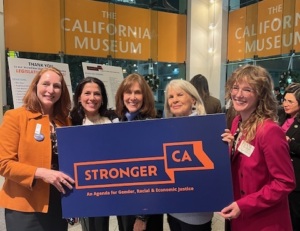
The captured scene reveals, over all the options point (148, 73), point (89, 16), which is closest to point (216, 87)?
point (148, 73)

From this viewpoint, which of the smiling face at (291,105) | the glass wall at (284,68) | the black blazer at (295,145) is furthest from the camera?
the glass wall at (284,68)

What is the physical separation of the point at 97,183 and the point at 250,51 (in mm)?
6640

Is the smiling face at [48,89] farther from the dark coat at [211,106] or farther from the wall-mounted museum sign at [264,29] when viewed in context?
the wall-mounted museum sign at [264,29]

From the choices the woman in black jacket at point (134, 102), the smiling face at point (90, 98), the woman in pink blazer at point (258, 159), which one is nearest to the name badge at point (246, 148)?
the woman in pink blazer at point (258, 159)

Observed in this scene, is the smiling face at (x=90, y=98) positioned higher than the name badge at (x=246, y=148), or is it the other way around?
the smiling face at (x=90, y=98)

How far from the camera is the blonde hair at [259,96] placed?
1.36 m

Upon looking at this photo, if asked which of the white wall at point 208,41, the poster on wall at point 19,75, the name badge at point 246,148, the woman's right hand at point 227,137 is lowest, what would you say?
the name badge at point 246,148

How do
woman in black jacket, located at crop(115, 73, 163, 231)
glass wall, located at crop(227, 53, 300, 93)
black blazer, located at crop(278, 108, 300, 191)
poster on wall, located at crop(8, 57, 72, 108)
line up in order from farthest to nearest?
glass wall, located at crop(227, 53, 300, 93) → poster on wall, located at crop(8, 57, 72, 108) → black blazer, located at crop(278, 108, 300, 191) → woman in black jacket, located at crop(115, 73, 163, 231)

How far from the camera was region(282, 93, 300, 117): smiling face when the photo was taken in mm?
2836

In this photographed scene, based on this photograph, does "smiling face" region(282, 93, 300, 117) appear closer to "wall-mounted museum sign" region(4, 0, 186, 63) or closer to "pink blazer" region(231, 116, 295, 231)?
"pink blazer" region(231, 116, 295, 231)

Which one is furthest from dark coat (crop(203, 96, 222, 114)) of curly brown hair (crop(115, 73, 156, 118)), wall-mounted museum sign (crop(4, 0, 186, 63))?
wall-mounted museum sign (crop(4, 0, 186, 63))

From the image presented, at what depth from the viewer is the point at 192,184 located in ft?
4.82

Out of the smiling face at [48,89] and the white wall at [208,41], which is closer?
the smiling face at [48,89]

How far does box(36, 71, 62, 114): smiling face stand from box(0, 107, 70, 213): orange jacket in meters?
0.12
